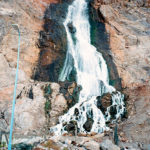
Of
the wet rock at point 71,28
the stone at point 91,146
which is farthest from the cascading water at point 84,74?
the stone at point 91,146

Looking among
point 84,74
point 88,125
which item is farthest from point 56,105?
point 84,74

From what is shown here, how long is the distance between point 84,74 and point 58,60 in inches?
90.1

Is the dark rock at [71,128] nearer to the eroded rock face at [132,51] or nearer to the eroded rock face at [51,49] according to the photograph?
the eroded rock face at [132,51]

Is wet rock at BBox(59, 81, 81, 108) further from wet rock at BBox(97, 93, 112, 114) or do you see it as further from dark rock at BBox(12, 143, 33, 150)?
dark rock at BBox(12, 143, 33, 150)

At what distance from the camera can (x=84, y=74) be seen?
1573cm

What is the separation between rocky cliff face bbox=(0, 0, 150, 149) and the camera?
1153cm

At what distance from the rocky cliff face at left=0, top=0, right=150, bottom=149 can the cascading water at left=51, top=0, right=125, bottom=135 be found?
579mm

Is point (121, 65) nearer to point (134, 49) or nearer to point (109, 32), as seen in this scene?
point (134, 49)

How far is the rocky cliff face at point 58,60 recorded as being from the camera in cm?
1153

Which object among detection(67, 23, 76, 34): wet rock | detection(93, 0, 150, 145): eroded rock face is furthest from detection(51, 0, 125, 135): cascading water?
detection(93, 0, 150, 145): eroded rock face

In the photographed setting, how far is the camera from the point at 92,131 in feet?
37.8

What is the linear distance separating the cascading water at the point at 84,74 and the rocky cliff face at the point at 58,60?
579 mm

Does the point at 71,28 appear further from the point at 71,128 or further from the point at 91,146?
the point at 91,146

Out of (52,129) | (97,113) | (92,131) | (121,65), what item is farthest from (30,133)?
(121,65)
